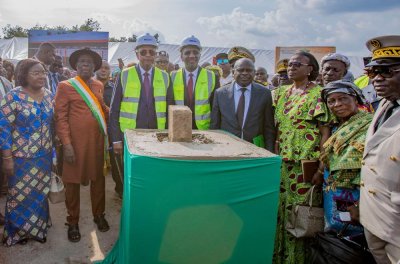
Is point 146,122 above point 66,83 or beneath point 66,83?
beneath

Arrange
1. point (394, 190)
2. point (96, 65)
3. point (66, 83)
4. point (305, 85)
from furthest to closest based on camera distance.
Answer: point (96, 65) < point (66, 83) < point (305, 85) < point (394, 190)

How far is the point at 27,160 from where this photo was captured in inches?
127

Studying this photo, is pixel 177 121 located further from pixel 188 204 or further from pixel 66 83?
pixel 66 83

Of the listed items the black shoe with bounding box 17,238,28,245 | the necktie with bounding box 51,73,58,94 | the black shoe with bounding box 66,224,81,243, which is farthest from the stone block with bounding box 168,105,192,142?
the necktie with bounding box 51,73,58,94

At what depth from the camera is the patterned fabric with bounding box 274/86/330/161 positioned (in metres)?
2.71

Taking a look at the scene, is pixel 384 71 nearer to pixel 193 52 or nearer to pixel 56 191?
pixel 193 52

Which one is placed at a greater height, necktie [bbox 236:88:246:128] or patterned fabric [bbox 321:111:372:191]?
necktie [bbox 236:88:246:128]

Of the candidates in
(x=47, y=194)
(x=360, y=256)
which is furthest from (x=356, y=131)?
(x=47, y=194)

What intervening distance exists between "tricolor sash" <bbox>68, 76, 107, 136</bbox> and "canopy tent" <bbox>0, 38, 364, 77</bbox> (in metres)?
8.71

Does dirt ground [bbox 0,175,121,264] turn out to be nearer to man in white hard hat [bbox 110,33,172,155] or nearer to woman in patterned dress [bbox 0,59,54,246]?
woman in patterned dress [bbox 0,59,54,246]

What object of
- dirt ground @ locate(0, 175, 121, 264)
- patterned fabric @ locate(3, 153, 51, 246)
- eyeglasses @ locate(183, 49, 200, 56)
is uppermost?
eyeglasses @ locate(183, 49, 200, 56)

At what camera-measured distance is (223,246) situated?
1884mm

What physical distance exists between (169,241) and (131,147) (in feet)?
1.80

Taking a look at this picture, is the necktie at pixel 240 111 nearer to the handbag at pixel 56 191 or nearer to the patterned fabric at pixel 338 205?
the patterned fabric at pixel 338 205
